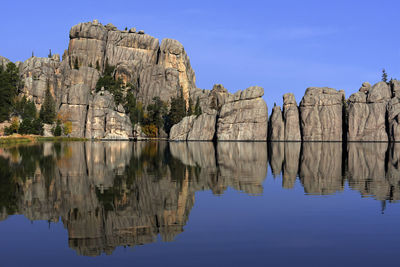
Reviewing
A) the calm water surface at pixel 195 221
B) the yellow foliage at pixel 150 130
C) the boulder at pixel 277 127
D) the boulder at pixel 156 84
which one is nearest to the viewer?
the calm water surface at pixel 195 221

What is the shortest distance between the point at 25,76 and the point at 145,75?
141ft

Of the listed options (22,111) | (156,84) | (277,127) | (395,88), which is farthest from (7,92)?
(395,88)

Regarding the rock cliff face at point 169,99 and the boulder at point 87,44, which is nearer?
the rock cliff face at point 169,99

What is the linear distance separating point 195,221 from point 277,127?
99.8 m

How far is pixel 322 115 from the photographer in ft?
357

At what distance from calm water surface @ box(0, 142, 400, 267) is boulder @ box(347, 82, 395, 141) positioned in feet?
275

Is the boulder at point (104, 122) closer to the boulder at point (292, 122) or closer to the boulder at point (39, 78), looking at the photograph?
the boulder at point (39, 78)

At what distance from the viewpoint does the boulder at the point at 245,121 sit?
114062 millimetres

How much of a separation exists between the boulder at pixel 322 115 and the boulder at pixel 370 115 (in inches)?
131

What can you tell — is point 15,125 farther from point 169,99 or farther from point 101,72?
point 169,99

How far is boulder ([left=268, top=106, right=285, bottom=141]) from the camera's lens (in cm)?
11169

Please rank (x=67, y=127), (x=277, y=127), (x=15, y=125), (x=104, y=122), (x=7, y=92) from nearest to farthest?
(x=15, y=125) < (x=7, y=92) < (x=277, y=127) < (x=67, y=127) < (x=104, y=122)

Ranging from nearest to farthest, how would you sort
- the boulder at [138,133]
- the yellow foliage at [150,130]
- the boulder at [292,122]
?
the boulder at [292,122], the boulder at [138,133], the yellow foliage at [150,130]

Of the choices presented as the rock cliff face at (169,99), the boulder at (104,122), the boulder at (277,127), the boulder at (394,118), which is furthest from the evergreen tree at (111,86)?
the boulder at (394,118)
